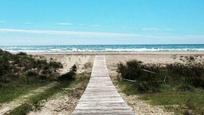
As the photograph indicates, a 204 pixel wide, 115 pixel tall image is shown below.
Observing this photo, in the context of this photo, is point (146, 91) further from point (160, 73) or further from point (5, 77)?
point (5, 77)

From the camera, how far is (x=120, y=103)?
444 inches

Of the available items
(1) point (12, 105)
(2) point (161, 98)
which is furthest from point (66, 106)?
(2) point (161, 98)

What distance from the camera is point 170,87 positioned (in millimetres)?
16672

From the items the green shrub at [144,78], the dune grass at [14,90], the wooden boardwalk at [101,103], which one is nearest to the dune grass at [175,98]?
the green shrub at [144,78]

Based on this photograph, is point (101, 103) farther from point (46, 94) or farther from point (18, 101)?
point (46, 94)

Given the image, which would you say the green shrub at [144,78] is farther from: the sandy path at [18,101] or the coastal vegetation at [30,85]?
the sandy path at [18,101]

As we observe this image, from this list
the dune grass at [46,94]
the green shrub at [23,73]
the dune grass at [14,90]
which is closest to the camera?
the dune grass at [46,94]

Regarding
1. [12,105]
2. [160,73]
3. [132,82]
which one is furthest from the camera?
[160,73]

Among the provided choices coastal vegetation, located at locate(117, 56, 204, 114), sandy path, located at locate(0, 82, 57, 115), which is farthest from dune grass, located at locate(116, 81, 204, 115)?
sandy path, located at locate(0, 82, 57, 115)

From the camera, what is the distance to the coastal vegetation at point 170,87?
40.4ft

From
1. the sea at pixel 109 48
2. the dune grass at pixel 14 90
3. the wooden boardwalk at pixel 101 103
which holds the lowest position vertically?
the sea at pixel 109 48

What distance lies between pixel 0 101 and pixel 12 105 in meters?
0.89

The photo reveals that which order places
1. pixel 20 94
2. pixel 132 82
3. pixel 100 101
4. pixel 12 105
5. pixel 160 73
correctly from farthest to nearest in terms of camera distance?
pixel 160 73, pixel 132 82, pixel 20 94, pixel 12 105, pixel 100 101

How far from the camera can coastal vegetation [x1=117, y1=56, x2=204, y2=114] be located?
40.4 ft
